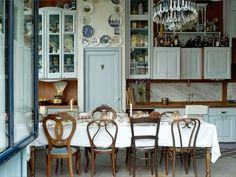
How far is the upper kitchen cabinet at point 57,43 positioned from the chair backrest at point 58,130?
2.71 meters

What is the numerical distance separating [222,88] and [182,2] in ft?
12.6

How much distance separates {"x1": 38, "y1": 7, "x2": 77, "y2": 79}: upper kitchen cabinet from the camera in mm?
7914

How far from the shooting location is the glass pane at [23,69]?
306cm

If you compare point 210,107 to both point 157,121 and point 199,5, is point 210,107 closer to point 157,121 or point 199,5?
point 199,5

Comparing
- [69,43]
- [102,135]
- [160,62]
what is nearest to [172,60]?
[160,62]

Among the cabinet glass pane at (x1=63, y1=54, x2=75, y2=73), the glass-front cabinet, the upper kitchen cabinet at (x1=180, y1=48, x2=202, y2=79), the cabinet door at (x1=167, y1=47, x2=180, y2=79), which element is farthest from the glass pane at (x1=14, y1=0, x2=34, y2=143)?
the upper kitchen cabinet at (x1=180, y1=48, x2=202, y2=79)

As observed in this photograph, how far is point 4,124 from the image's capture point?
2730 millimetres

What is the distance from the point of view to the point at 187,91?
342 inches

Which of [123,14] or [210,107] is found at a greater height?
[123,14]

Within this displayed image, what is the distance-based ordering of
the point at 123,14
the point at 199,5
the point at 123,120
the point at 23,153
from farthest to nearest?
the point at 199,5, the point at 123,14, the point at 123,120, the point at 23,153

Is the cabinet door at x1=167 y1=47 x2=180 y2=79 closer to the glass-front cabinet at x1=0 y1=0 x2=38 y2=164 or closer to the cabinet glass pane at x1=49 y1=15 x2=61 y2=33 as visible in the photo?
the cabinet glass pane at x1=49 y1=15 x2=61 y2=33

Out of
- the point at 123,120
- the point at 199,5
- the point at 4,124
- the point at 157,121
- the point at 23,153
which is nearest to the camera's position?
the point at 4,124

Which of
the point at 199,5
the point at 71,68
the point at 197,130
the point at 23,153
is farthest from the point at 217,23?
the point at 23,153

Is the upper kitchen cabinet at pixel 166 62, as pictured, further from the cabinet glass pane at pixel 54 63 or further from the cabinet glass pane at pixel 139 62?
the cabinet glass pane at pixel 54 63
